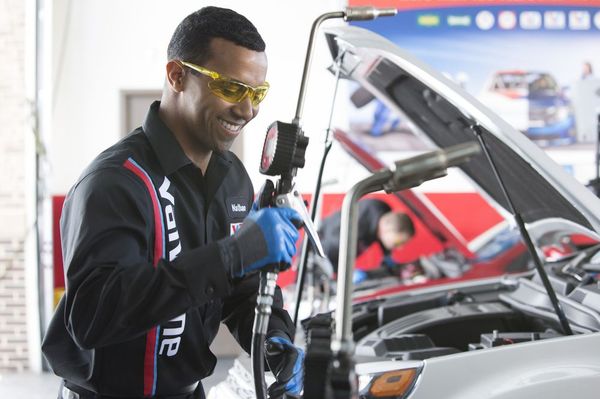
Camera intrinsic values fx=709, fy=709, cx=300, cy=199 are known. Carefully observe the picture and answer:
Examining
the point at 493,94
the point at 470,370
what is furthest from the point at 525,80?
the point at 470,370

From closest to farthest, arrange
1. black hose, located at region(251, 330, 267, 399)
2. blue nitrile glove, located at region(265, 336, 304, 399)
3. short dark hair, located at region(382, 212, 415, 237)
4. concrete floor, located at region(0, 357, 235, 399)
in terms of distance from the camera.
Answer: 1. black hose, located at region(251, 330, 267, 399)
2. blue nitrile glove, located at region(265, 336, 304, 399)
3. concrete floor, located at region(0, 357, 235, 399)
4. short dark hair, located at region(382, 212, 415, 237)

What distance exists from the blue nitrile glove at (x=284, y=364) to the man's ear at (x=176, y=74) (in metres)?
0.71

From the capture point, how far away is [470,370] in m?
1.78

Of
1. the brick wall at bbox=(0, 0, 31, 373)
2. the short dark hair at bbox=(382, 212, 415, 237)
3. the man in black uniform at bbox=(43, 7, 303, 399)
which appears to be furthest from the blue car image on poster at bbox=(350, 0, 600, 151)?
the man in black uniform at bbox=(43, 7, 303, 399)

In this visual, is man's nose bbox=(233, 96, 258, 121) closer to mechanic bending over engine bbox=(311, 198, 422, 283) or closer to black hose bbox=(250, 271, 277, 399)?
black hose bbox=(250, 271, 277, 399)

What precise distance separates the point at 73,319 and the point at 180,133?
0.60 metres

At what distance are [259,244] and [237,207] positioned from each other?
22.1 inches

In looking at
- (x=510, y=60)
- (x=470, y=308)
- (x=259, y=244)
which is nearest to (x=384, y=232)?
(x=510, y=60)

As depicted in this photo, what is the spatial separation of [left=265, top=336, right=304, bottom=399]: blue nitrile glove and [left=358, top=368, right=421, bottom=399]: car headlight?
0.17m

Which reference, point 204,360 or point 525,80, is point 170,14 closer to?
point 525,80

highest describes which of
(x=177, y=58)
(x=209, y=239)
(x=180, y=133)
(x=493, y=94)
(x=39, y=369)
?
(x=493, y=94)

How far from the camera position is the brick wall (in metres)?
5.95

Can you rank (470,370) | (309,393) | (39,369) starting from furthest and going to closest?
1. (39,369)
2. (470,370)
3. (309,393)

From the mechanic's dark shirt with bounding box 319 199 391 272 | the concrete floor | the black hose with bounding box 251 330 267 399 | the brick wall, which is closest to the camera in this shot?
the black hose with bounding box 251 330 267 399
